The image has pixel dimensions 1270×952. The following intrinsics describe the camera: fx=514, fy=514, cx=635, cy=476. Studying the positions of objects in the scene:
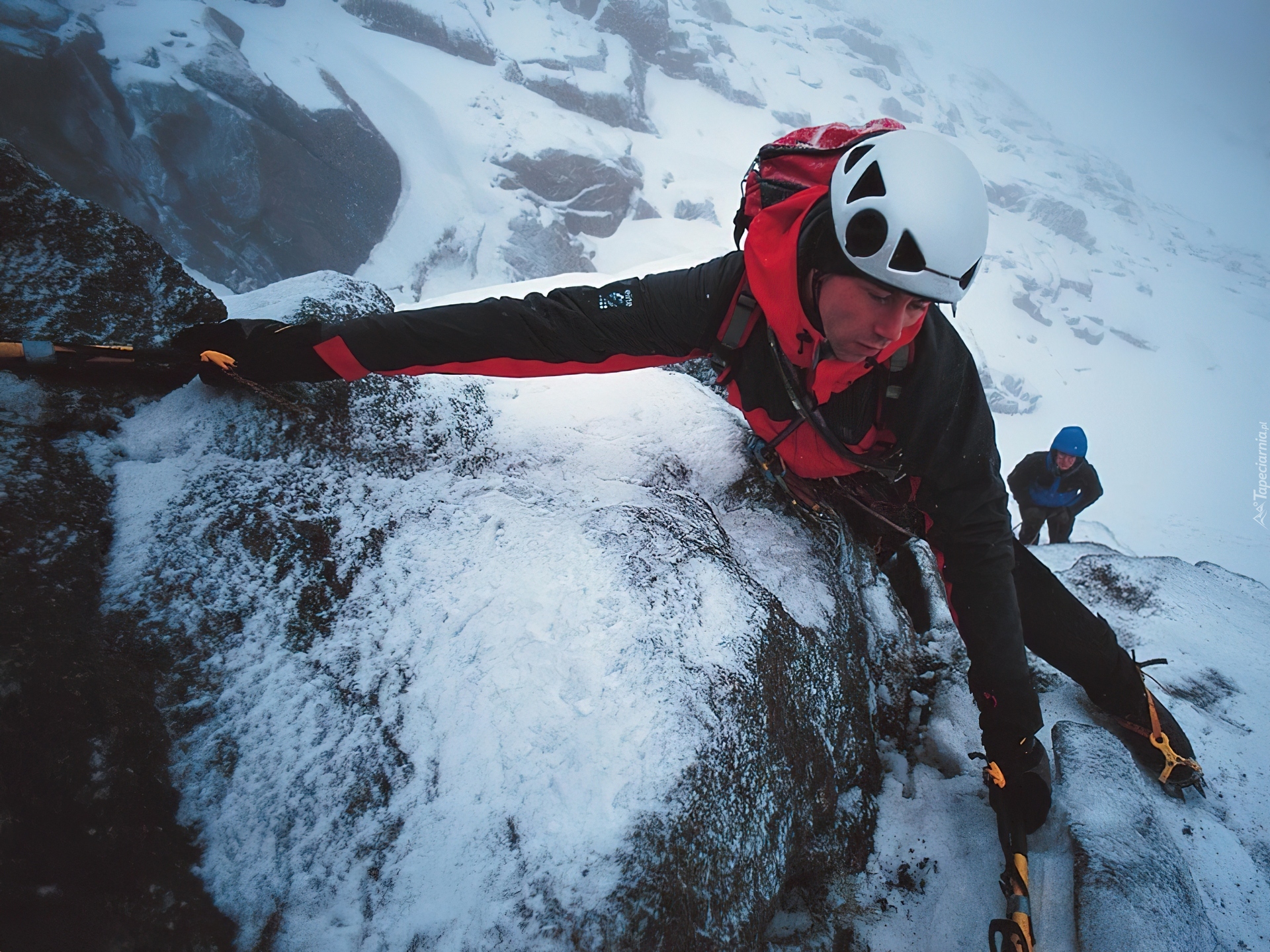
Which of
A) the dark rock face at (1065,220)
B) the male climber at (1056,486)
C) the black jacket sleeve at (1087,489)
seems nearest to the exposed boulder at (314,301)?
the male climber at (1056,486)

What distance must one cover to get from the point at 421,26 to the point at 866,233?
189 ft

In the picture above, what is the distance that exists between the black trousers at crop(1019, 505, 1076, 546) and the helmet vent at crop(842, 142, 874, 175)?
632cm

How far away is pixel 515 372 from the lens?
2021mm

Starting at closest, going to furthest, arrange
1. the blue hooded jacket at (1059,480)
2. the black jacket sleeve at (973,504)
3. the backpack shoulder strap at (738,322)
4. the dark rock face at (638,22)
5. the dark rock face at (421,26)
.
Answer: the black jacket sleeve at (973,504) < the backpack shoulder strap at (738,322) < the blue hooded jacket at (1059,480) < the dark rock face at (421,26) < the dark rock face at (638,22)

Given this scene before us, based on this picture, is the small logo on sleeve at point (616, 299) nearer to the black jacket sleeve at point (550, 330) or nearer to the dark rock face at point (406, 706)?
the black jacket sleeve at point (550, 330)

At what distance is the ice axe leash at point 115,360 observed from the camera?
160cm

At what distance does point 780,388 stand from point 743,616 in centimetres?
94

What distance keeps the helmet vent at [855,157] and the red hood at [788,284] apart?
0.09 meters

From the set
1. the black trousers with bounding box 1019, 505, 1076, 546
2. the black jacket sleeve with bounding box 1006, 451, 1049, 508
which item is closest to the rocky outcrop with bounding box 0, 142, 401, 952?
the black jacket sleeve with bounding box 1006, 451, 1049, 508

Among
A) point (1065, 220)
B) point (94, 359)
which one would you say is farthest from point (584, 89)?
point (1065, 220)

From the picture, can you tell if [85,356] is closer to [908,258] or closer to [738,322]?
[738,322]

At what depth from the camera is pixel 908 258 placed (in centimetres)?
163

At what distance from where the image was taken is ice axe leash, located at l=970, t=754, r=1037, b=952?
1574 mm

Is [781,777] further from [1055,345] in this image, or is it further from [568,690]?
[1055,345]
